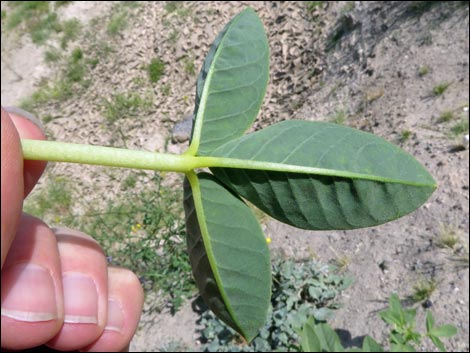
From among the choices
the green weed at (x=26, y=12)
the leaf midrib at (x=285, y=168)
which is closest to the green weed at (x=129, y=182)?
the leaf midrib at (x=285, y=168)

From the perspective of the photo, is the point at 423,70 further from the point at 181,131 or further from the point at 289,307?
the point at 181,131

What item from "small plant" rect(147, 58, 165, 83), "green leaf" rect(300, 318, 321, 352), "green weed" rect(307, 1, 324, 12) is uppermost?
"green weed" rect(307, 1, 324, 12)

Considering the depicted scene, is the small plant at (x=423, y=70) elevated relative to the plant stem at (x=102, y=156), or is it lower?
lower

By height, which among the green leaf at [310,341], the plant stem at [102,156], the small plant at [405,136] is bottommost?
the green leaf at [310,341]

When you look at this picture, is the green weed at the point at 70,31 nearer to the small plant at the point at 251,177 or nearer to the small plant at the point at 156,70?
the small plant at the point at 156,70

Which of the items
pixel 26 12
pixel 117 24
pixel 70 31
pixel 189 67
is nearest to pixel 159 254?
pixel 189 67

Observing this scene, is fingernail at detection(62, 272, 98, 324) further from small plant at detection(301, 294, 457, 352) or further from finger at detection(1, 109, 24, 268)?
small plant at detection(301, 294, 457, 352)

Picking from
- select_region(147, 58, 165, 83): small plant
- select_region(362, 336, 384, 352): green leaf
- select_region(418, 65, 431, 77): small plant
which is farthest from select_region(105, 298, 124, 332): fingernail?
select_region(147, 58, 165, 83): small plant
